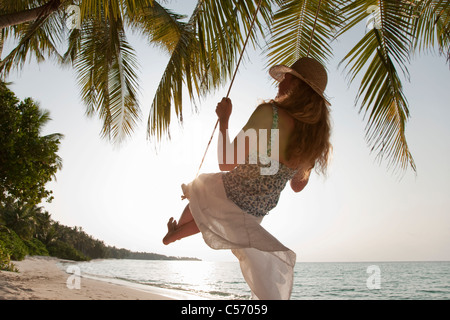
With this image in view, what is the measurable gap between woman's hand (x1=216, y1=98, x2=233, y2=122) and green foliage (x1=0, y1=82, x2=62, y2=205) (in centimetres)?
934

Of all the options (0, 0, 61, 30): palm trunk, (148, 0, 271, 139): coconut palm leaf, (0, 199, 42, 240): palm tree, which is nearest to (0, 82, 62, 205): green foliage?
(0, 0, 61, 30): palm trunk

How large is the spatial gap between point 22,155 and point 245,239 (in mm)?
9679

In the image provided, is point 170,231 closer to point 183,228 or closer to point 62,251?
point 183,228

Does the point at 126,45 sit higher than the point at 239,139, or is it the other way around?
the point at 126,45

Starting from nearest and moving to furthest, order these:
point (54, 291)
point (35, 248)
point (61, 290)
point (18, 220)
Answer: point (54, 291) < point (61, 290) < point (18, 220) < point (35, 248)

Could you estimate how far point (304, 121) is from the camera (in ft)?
5.87

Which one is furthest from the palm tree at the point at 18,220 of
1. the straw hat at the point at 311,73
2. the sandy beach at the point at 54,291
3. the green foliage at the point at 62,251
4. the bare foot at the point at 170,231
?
the straw hat at the point at 311,73

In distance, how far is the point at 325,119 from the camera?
6.18ft

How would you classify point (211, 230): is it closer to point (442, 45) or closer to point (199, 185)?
point (199, 185)

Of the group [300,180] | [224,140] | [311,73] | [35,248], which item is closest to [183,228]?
[224,140]

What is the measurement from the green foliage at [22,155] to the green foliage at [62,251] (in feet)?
108

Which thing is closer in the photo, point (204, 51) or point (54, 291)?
point (204, 51)
